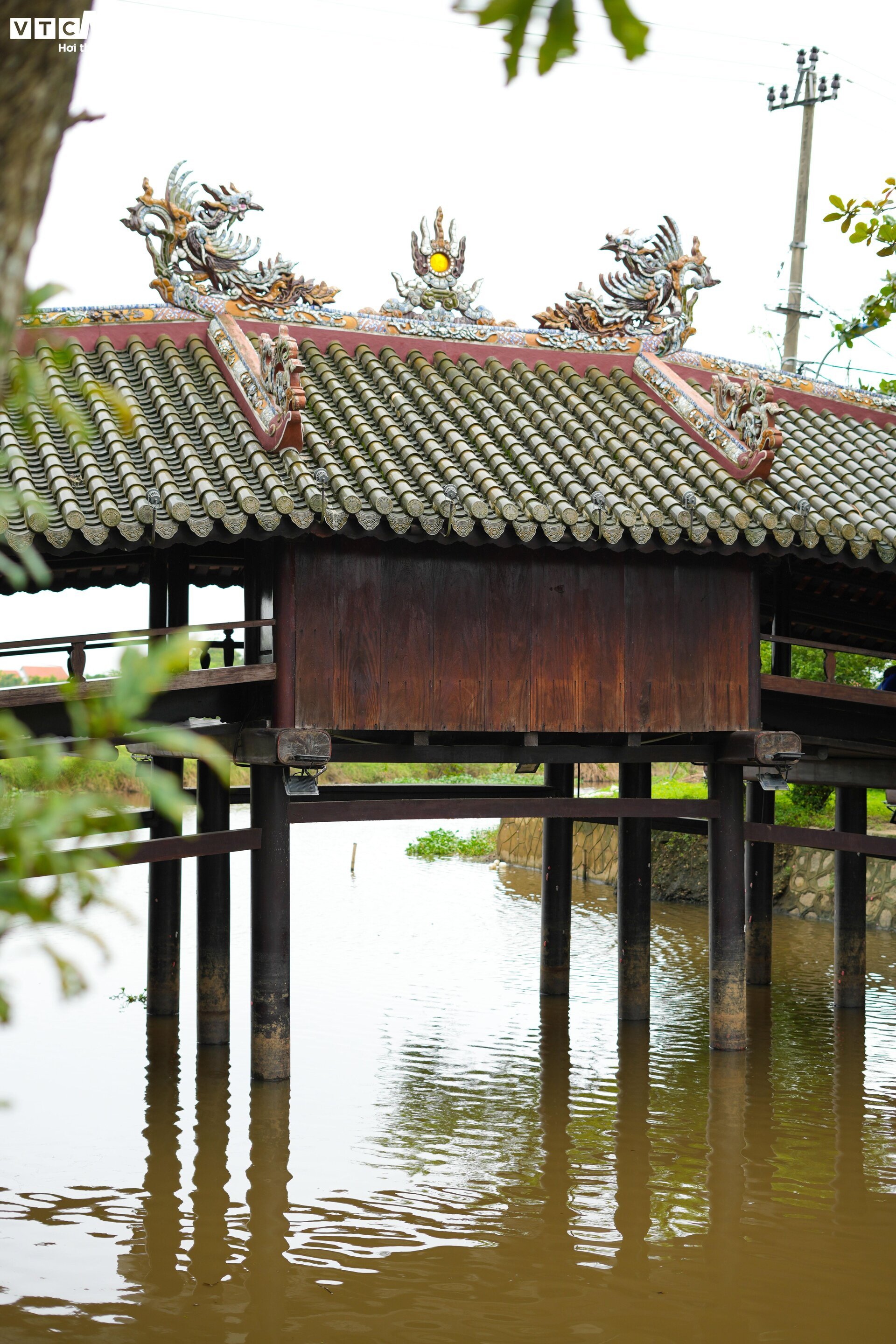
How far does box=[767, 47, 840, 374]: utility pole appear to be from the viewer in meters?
22.4

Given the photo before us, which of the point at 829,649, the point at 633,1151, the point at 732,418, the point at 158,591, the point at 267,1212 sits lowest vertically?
the point at 633,1151

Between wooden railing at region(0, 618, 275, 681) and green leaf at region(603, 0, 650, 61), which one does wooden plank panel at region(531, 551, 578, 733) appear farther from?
green leaf at region(603, 0, 650, 61)

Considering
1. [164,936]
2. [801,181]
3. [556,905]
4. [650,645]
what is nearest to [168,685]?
[650,645]

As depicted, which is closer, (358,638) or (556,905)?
(358,638)

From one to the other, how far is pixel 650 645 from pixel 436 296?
371cm

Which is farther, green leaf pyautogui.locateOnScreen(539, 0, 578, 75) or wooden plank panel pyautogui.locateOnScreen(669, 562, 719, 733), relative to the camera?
wooden plank panel pyautogui.locateOnScreen(669, 562, 719, 733)

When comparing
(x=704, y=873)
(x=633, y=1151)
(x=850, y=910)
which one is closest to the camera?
(x=633, y=1151)

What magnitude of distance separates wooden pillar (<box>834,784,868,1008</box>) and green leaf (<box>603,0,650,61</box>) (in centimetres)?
1163

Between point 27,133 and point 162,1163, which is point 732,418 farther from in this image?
point 27,133

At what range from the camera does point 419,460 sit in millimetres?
8969

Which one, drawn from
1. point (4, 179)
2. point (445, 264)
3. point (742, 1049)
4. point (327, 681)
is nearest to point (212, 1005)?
point (327, 681)

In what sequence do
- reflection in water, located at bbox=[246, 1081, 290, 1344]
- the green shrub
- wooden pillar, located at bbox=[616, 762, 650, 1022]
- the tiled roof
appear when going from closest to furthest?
reflection in water, located at bbox=[246, 1081, 290, 1344], the tiled roof, wooden pillar, located at bbox=[616, 762, 650, 1022], the green shrub

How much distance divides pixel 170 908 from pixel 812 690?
5507 mm
